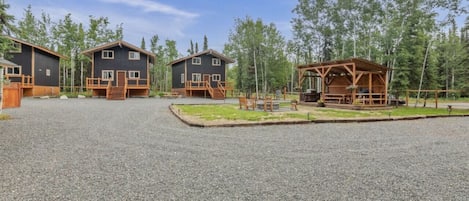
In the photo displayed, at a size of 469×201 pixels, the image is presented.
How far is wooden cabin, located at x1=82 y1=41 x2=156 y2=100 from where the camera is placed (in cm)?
2481

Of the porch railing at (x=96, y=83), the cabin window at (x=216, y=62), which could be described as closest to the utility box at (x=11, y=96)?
the porch railing at (x=96, y=83)

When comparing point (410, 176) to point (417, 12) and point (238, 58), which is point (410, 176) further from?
point (238, 58)

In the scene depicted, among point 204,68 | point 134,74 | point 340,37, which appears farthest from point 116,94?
point 340,37

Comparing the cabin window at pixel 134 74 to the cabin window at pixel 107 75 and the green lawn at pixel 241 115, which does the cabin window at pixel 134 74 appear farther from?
the green lawn at pixel 241 115

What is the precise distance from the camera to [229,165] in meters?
4.28

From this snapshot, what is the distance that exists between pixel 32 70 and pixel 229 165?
81.6 ft

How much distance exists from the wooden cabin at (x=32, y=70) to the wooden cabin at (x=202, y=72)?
1139 centimetres

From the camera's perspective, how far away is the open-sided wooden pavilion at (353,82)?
1507 cm

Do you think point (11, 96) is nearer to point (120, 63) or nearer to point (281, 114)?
point (281, 114)

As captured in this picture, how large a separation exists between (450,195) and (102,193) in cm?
384

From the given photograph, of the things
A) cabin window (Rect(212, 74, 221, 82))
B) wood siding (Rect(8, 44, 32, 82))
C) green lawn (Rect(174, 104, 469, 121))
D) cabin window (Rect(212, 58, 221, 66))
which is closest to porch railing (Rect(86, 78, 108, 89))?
wood siding (Rect(8, 44, 32, 82))

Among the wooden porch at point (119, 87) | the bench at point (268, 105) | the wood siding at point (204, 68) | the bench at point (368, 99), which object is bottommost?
the bench at point (268, 105)

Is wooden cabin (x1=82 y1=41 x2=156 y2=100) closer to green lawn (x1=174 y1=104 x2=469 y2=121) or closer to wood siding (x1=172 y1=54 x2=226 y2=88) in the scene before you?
wood siding (x1=172 y1=54 x2=226 y2=88)

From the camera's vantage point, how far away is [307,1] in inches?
989
